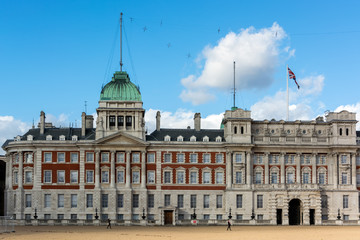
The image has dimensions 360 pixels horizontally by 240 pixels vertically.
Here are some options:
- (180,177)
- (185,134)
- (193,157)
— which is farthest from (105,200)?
(185,134)

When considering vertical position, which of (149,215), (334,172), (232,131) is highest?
(232,131)

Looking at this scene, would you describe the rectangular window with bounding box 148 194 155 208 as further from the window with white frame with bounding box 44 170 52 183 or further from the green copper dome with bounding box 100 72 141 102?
the window with white frame with bounding box 44 170 52 183

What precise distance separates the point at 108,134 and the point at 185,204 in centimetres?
1860

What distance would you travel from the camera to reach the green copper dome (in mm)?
114250

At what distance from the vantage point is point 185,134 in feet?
387

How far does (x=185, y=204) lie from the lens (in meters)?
113

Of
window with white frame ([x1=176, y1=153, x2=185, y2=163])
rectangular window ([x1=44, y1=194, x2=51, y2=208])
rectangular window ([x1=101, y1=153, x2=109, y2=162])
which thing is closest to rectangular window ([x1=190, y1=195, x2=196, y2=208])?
window with white frame ([x1=176, y1=153, x2=185, y2=163])

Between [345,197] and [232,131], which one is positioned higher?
[232,131]

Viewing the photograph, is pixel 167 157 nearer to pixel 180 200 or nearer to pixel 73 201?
pixel 180 200

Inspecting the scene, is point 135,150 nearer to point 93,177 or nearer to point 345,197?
point 93,177

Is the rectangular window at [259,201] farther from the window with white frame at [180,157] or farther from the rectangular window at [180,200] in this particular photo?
the window with white frame at [180,157]

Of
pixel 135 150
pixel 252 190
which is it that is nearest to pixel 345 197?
pixel 252 190

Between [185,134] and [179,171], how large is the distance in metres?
7.60

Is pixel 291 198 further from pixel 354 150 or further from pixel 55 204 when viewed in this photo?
pixel 55 204
